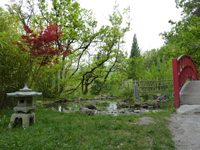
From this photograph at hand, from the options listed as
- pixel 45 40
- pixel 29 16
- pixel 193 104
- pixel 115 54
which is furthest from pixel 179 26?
pixel 29 16

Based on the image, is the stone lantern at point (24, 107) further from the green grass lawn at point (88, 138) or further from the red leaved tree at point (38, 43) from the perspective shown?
the red leaved tree at point (38, 43)

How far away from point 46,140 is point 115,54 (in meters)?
12.0

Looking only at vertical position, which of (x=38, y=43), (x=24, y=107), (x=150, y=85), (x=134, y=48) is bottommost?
(x=24, y=107)

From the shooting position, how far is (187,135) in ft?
9.45

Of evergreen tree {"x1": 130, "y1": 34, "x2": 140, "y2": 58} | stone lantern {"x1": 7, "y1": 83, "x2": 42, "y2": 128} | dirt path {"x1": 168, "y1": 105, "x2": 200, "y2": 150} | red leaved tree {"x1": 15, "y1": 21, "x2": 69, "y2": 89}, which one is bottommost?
dirt path {"x1": 168, "y1": 105, "x2": 200, "y2": 150}

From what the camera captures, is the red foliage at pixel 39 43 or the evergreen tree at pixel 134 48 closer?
the red foliage at pixel 39 43

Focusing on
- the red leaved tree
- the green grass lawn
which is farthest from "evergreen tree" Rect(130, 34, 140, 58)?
the green grass lawn

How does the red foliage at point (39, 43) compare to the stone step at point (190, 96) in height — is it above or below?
above

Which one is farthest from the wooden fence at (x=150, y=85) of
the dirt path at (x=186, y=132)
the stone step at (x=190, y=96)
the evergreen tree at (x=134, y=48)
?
the evergreen tree at (x=134, y=48)

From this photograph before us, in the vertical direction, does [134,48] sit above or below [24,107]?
above

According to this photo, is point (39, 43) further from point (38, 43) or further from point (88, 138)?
point (88, 138)

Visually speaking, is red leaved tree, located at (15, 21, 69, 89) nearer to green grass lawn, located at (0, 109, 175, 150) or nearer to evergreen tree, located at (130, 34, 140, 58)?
green grass lawn, located at (0, 109, 175, 150)

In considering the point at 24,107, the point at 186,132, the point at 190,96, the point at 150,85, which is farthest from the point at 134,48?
the point at 24,107

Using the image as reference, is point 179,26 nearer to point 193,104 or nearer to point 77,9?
point 77,9
